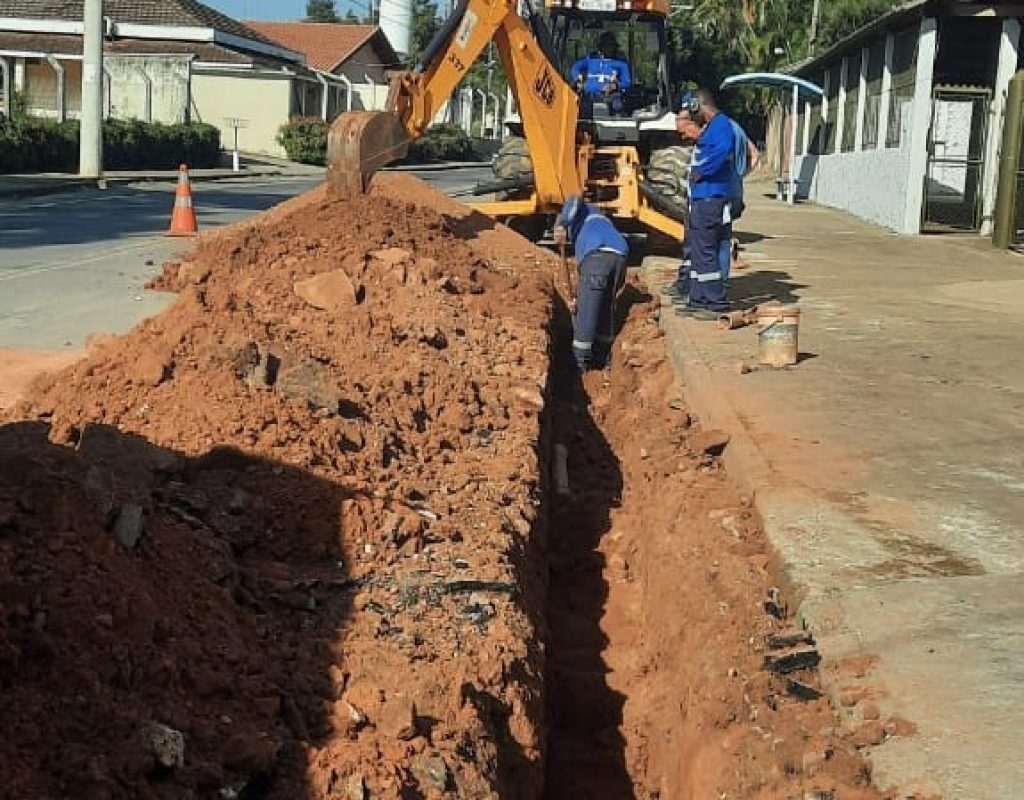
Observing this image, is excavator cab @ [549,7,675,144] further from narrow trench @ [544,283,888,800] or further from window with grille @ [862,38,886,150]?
window with grille @ [862,38,886,150]

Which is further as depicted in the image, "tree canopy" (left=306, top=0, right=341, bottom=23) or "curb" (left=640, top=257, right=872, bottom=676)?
"tree canopy" (left=306, top=0, right=341, bottom=23)

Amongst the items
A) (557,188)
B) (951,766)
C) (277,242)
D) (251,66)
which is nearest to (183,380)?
(951,766)

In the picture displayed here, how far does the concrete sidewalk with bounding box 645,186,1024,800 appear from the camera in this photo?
4.26m

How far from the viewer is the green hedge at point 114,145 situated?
30984mm

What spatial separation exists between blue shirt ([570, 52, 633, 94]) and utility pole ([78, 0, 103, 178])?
15.7m

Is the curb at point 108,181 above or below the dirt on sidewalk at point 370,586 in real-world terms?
above

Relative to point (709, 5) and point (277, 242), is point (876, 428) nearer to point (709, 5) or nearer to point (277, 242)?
point (277, 242)

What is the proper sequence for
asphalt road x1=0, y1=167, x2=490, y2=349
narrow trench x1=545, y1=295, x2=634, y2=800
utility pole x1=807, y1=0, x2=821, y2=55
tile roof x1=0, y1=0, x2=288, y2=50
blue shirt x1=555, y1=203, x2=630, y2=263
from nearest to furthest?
narrow trench x1=545, y1=295, x2=634, y2=800 < asphalt road x1=0, y1=167, x2=490, y2=349 < blue shirt x1=555, y1=203, x2=630, y2=263 < utility pole x1=807, y1=0, x2=821, y2=55 < tile roof x1=0, y1=0, x2=288, y2=50

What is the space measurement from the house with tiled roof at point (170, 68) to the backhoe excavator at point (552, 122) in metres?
29.5

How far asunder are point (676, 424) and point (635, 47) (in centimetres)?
938

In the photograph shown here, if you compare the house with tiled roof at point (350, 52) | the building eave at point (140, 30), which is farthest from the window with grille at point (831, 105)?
the house with tiled roof at point (350, 52)

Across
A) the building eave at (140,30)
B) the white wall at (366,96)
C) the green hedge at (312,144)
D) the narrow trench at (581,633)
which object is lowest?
the narrow trench at (581,633)

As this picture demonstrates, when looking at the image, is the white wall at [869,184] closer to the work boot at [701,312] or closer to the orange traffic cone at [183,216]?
the orange traffic cone at [183,216]

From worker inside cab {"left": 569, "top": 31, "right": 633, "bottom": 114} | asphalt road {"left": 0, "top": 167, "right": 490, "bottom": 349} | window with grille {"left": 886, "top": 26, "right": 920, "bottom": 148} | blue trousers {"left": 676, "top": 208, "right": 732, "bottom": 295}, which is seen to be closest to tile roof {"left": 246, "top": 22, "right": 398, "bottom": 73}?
asphalt road {"left": 0, "top": 167, "right": 490, "bottom": 349}
